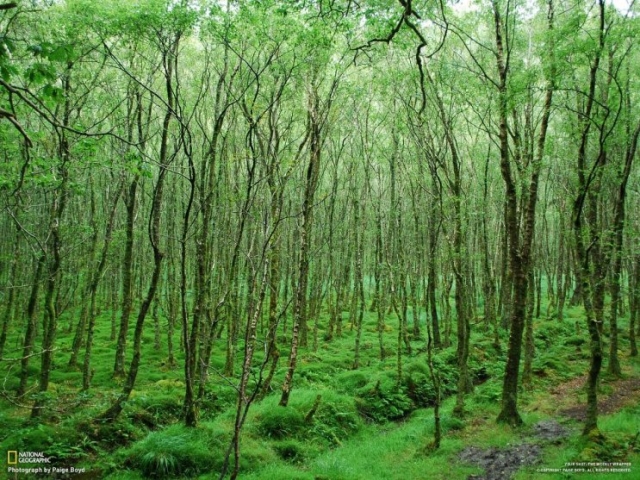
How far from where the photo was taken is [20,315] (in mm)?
21984

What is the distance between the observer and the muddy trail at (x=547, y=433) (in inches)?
336

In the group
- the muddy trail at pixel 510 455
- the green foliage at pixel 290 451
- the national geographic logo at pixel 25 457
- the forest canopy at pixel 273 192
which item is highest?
the forest canopy at pixel 273 192

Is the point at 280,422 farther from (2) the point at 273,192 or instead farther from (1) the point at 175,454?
(2) the point at 273,192

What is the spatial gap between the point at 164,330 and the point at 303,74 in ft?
50.0

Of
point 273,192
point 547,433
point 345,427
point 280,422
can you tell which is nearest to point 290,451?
point 280,422

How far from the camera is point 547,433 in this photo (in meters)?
9.92

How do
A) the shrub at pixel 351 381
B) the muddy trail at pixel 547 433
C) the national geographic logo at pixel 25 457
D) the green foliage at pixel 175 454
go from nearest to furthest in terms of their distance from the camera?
the national geographic logo at pixel 25 457 < the green foliage at pixel 175 454 < the muddy trail at pixel 547 433 < the shrub at pixel 351 381

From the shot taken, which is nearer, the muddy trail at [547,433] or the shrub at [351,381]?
the muddy trail at [547,433]

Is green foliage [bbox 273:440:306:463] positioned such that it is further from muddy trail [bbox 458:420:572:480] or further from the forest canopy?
muddy trail [bbox 458:420:572:480]

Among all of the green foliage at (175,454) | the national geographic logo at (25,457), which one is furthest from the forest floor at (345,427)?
the national geographic logo at (25,457)

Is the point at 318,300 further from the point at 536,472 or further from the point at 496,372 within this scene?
the point at 536,472

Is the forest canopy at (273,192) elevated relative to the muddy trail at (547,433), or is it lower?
elevated

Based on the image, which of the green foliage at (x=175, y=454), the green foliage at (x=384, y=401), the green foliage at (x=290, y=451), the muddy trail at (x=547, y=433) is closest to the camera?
the green foliage at (x=175, y=454)

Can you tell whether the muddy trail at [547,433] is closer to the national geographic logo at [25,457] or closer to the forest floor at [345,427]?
the forest floor at [345,427]
